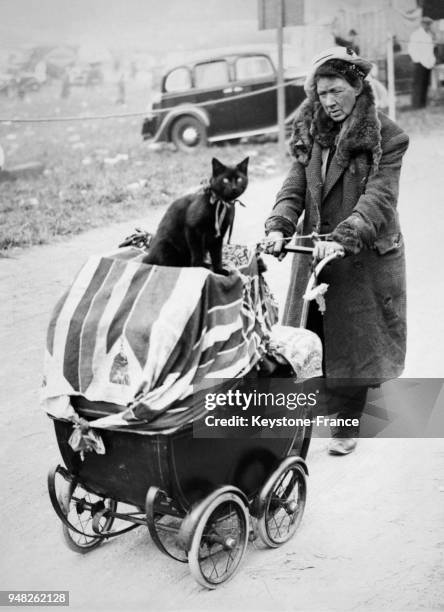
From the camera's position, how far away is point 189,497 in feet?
7.27

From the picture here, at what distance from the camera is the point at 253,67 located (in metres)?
7.62

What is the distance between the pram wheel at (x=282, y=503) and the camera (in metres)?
2.45

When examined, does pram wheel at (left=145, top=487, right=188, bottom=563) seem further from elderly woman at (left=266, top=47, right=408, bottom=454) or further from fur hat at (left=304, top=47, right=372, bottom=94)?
fur hat at (left=304, top=47, right=372, bottom=94)

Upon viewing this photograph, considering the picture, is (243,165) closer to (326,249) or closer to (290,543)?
(326,249)

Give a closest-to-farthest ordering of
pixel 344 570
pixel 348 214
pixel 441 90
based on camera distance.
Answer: pixel 344 570, pixel 348 214, pixel 441 90

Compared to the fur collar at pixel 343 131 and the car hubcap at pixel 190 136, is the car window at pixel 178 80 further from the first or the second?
the fur collar at pixel 343 131

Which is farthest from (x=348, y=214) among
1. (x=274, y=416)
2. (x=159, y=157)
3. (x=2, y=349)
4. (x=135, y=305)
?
(x=159, y=157)

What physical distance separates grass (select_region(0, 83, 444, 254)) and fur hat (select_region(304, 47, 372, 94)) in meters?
2.22

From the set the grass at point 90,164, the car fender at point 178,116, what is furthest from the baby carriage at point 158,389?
the car fender at point 178,116

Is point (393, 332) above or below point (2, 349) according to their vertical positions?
above

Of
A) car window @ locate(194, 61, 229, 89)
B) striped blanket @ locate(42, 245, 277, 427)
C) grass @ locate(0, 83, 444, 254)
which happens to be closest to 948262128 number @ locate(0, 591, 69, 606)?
striped blanket @ locate(42, 245, 277, 427)

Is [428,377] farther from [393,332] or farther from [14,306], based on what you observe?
[14,306]

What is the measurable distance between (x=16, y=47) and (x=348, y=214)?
93.6 inches

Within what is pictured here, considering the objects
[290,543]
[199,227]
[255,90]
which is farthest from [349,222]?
[255,90]
